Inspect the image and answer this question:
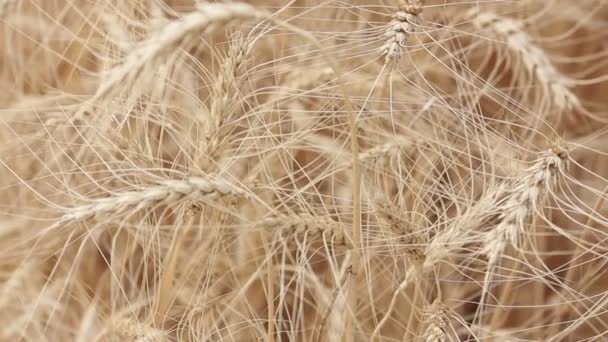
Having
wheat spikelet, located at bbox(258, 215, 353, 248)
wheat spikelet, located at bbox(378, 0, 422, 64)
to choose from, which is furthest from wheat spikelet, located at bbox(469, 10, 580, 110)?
wheat spikelet, located at bbox(258, 215, 353, 248)

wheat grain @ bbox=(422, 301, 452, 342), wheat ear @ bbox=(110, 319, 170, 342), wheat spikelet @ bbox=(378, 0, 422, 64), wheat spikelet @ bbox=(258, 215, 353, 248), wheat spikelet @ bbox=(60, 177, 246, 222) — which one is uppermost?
wheat spikelet @ bbox=(378, 0, 422, 64)

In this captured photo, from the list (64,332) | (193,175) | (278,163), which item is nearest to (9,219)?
(64,332)

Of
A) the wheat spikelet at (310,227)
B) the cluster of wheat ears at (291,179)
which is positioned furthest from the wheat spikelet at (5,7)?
the wheat spikelet at (310,227)

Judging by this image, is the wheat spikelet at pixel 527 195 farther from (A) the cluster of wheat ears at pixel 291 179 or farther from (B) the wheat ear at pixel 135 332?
(B) the wheat ear at pixel 135 332

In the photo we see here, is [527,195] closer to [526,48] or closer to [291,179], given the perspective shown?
[291,179]

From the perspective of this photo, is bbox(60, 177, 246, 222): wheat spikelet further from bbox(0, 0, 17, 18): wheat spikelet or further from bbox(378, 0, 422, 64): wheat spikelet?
bbox(0, 0, 17, 18): wheat spikelet

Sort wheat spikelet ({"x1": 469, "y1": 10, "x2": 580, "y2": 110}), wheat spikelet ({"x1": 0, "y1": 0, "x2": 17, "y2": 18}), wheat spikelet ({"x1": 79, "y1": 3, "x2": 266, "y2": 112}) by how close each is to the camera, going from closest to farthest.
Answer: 1. wheat spikelet ({"x1": 79, "y1": 3, "x2": 266, "y2": 112})
2. wheat spikelet ({"x1": 0, "y1": 0, "x2": 17, "y2": 18})
3. wheat spikelet ({"x1": 469, "y1": 10, "x2": 580, "y2": 110})

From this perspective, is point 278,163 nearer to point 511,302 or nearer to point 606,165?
point 511,302
